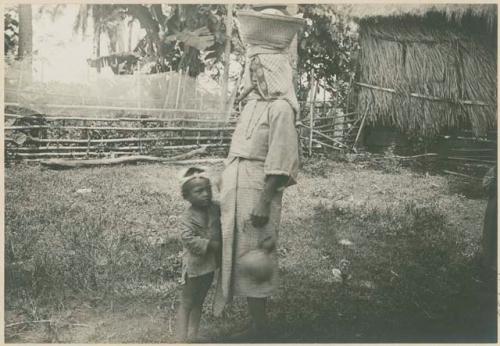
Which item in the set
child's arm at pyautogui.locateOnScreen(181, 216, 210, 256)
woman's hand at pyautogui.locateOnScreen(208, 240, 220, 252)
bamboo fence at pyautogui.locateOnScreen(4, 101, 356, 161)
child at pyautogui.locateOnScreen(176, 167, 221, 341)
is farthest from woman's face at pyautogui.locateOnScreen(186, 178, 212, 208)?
bamboo fence at pyautogui.locateOnScreen(4, 101, 356, 161)

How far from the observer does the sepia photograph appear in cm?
267

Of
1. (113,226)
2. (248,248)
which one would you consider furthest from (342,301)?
(113,226)

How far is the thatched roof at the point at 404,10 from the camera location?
5082mm

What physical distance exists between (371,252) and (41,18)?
3.25m

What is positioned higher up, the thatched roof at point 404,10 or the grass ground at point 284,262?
the thatched roof at point 404,10

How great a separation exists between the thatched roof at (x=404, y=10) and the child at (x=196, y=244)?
142 inches

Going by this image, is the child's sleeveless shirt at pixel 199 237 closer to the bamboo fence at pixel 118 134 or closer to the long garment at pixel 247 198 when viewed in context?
the long garment at pixel 247 198

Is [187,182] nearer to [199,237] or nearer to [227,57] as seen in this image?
[199,237]

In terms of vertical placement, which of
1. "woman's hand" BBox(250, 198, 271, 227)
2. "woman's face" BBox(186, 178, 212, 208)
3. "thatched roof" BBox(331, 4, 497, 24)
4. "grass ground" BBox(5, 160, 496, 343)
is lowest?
"grass ground" BBox(5, 160, 496, 343)

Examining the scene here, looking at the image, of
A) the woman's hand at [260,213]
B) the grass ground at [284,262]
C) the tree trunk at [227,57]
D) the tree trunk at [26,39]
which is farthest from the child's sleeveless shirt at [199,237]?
the tree trunk at [227,57]

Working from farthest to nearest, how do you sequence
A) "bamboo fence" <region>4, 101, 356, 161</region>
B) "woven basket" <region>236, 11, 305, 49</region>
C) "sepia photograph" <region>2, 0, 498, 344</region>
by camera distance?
"bamboo fence" <region>4, 101, 356, 161</region> < "sepia photograph" <region>2, 0, 498, 344</region> < "woven basket" <region>236, 11, 305, 49</region>

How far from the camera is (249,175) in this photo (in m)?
2.64

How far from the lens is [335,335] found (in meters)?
3.03

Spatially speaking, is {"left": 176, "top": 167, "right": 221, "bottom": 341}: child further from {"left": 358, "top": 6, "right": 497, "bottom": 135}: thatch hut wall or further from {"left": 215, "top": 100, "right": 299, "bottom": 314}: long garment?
{"left": 358, "top": 6, "right": 497, "bottom": 135}: thatch hut wall
